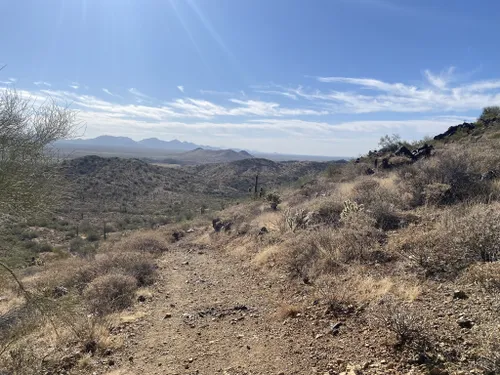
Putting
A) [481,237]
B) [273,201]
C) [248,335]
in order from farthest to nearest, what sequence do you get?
[273,201] < [481,237] < [248,335]

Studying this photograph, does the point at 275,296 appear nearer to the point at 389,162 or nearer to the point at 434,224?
the point at 434,224

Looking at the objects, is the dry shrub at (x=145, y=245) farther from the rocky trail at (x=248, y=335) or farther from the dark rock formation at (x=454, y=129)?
the dark rock formation at (x=454, y=129)

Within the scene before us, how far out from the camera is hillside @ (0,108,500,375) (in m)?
4.89

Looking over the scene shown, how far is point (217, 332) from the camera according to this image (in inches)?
267

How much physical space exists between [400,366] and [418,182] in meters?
9.52

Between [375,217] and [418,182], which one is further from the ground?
[418,182]

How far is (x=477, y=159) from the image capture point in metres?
12.6

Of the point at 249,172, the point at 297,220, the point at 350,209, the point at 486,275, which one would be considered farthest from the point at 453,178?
the point at 249,172

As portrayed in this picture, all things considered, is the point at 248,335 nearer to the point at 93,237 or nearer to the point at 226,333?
the point at 226,333

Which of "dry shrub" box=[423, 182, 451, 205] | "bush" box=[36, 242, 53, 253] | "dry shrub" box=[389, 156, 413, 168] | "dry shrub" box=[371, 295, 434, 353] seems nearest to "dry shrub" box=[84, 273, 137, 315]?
"dry shrub" box=[371, 295, 434, 353]

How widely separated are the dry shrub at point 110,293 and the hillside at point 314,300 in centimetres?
4

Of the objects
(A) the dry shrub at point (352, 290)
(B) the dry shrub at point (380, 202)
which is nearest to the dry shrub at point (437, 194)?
(B) the dry shrub at point (380, 202)

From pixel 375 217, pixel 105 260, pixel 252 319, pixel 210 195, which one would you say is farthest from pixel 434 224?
pixel 210 195

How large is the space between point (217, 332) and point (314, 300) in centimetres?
193
